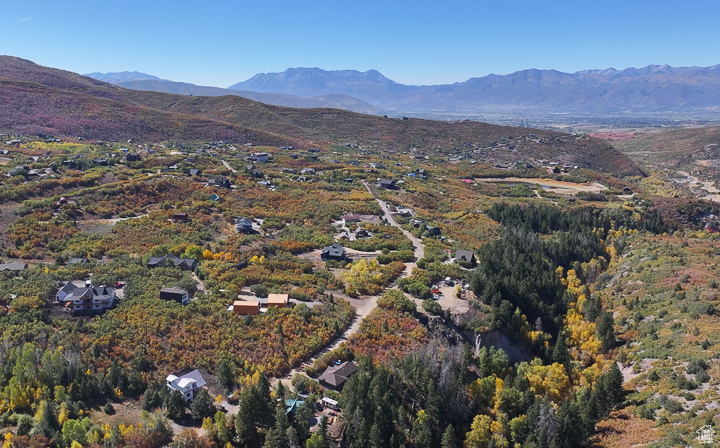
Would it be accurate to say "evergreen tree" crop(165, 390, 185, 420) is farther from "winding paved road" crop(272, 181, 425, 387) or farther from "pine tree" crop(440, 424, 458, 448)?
"pine tree" crop(440, 424, 458, 448)

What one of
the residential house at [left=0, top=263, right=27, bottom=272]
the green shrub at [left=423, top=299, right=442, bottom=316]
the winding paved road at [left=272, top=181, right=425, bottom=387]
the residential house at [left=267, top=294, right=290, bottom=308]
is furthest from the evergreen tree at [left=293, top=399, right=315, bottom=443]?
the residential house at [left=0, top=263, right=27, bottom=272]

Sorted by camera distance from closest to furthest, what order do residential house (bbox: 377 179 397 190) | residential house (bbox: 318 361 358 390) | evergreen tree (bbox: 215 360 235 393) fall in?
evergreen tree (bbox: 215 360 235 393) < residential house (bbox: 318 361 358 390) < residential house (bbox: 377 179 397 190)

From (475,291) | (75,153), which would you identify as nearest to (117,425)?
(475,291)

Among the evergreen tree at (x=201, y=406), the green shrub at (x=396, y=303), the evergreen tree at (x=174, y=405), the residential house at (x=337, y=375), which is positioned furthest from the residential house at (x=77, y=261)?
the green shrub at (x=396, y=303)

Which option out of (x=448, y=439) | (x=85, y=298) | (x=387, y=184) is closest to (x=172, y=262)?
(x=85, y=298)

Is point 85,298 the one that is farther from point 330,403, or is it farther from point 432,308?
point 432,308
